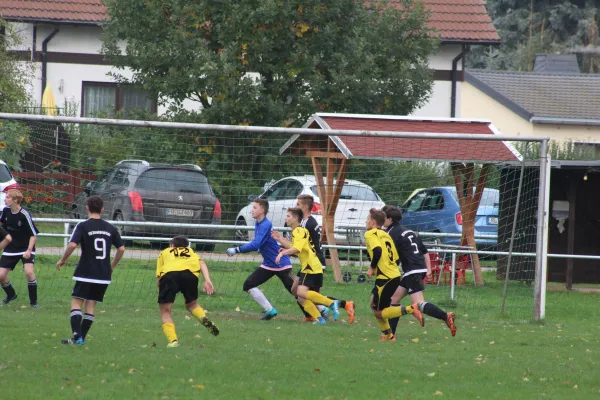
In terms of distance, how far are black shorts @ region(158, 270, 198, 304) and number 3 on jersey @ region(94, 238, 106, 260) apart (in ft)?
2.13

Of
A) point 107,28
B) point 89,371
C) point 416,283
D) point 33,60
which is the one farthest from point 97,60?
point 89,371

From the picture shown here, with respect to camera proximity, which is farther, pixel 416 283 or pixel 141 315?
pixel 141 315

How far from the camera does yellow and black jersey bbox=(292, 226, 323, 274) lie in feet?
42.2

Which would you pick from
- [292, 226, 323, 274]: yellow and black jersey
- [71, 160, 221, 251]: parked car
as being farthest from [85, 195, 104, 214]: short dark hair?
[71, 160, 221, 251]: parked car

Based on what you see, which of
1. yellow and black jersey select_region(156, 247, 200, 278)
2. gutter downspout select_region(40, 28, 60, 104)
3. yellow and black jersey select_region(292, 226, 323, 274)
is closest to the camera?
yellow and black jersey select_region(156, 247, 200, 278)

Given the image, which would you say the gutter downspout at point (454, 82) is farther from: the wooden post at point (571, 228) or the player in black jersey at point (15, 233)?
the player in black jersey at point (15, 233)

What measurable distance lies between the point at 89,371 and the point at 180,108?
16167mm

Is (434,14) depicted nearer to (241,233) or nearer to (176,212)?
(241,233)

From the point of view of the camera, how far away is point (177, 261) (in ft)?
35.6

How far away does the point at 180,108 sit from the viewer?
24734 millimetres

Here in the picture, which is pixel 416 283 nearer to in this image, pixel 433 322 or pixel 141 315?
pixel 433 322

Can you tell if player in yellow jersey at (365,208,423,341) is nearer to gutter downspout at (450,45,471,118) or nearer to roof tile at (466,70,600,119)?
gutter downspout at (450,45,471,118)

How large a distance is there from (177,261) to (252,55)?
13075 millimetres

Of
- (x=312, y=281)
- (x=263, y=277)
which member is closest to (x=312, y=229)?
(x=312, y=281)
